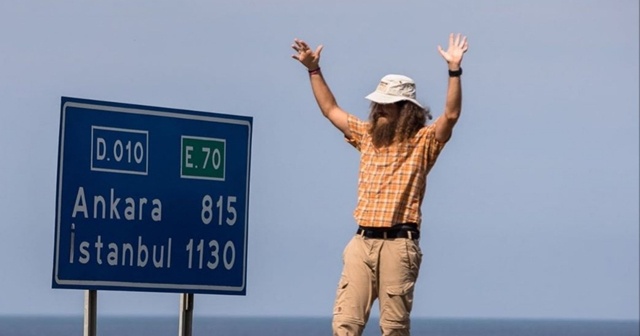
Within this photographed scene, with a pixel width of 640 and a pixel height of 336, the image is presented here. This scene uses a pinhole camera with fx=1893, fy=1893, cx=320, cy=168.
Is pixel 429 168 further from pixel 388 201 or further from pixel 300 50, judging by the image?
pixel 300 50

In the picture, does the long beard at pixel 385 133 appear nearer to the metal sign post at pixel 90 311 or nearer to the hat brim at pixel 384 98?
the hat brim at pixel 384 98

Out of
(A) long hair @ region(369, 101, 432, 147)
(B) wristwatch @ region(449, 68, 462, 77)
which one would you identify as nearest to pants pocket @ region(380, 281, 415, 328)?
(A) long hair @ region(369, 101, 432, 147)

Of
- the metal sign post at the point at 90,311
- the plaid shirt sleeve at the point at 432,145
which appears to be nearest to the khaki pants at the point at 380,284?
the plaid shirt sleeve at the point at 432,145

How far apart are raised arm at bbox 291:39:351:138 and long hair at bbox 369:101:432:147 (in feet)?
1.20

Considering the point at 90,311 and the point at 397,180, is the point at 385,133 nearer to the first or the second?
the point at 397,180

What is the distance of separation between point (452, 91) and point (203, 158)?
84.1 inches

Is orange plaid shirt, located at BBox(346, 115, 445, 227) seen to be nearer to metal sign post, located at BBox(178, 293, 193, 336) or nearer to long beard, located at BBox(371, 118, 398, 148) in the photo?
long beard, located at BBox(371, 118, 398, 148)

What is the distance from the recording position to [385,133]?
11.4 metres

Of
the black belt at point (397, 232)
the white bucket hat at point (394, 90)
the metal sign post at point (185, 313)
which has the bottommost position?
the metal sign post at point (185, 313)

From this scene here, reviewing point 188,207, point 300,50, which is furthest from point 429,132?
point 188,207

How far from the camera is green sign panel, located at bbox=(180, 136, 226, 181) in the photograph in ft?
40.8

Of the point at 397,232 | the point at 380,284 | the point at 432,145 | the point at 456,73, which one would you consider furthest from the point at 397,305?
the point at 456,73

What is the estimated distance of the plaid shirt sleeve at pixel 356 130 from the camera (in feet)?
38.2

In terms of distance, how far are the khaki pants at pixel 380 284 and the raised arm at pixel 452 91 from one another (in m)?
0.70
